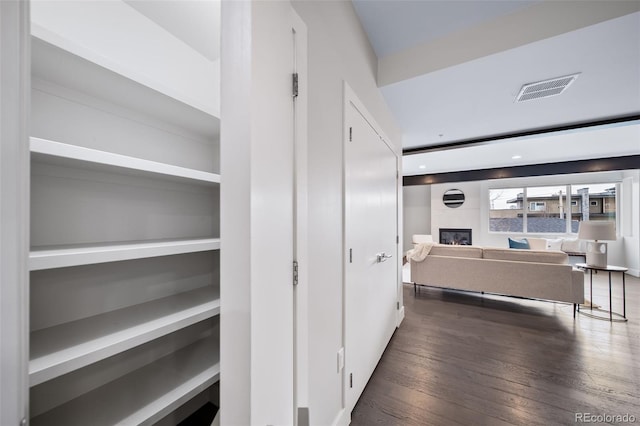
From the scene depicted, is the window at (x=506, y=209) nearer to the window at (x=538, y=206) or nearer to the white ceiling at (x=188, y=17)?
the window at (x=538, y=206)

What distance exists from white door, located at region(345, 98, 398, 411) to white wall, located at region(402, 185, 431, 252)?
20.8 feet

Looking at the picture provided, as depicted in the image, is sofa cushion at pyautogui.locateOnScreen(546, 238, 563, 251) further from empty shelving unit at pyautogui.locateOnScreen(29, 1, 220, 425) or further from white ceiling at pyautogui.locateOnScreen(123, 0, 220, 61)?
white ceiling at pyautogui.locateOnScreen(123, 0, 220, 61)

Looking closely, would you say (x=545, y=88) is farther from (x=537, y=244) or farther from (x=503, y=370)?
(x=537, y=244)

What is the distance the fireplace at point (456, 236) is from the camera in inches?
298

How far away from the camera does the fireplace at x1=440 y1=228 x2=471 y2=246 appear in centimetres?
756

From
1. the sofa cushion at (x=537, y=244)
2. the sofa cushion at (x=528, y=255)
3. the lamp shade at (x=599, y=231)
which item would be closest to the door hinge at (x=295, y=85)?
the sofa cushion at (x=528, y=255)

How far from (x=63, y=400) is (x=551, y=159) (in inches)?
310

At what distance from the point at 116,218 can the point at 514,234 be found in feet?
29.1

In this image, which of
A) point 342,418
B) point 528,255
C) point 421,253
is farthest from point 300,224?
point 528,255

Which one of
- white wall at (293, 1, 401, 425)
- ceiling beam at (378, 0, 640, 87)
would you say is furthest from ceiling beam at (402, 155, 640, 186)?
white wall at (293, 1, 401, 425)

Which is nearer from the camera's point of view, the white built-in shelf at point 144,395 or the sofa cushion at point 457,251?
the white built-in shelf at point 144,395

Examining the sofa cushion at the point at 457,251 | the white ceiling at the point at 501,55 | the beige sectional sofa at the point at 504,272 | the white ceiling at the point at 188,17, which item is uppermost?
the white ceiling at the point at 501,55

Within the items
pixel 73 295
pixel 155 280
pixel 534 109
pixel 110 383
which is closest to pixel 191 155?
pixel 155 280

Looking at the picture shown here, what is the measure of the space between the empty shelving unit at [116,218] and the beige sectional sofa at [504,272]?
141 inches
